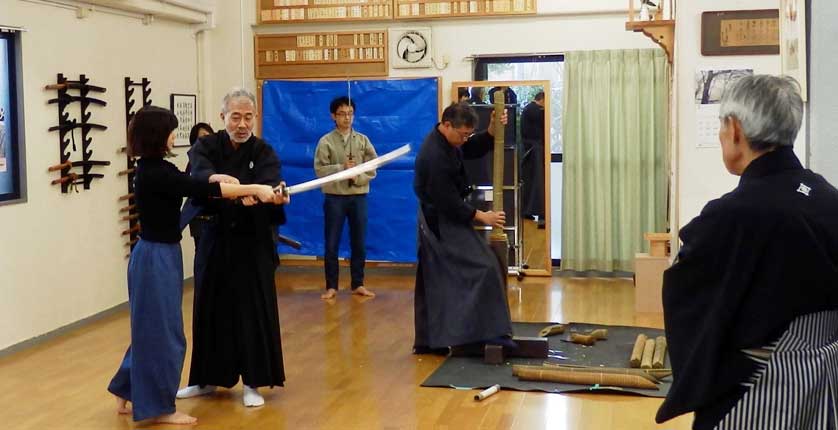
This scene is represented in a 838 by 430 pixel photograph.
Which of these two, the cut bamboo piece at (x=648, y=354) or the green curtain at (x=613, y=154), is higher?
the green curtain at (x=613, y=154)

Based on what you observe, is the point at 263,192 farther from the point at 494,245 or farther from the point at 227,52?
the point at 227,52

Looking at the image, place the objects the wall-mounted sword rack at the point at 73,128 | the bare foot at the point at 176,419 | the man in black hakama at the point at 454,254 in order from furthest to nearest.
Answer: the wall-mounted sword rack at the point at 73,128 → the man in black hakama at the point at 454,254 → the bare foot at the point at 176,419

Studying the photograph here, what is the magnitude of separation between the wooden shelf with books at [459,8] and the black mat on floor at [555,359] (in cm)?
300

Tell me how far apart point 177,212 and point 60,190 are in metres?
2.64

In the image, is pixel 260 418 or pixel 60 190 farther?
pixel 60 190

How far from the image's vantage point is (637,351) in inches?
216

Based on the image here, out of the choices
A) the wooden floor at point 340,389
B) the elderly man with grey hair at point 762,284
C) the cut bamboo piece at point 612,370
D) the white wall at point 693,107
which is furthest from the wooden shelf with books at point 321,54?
the elderly man with grey hair at point 762,284

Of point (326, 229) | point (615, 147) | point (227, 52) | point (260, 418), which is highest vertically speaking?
point (227, 52)

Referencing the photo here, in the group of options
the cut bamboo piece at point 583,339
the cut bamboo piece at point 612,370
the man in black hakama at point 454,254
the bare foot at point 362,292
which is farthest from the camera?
the bare foot at point 362,292

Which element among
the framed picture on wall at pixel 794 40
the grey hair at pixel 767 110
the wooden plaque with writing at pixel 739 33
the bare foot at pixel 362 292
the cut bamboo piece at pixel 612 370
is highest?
the wooden plaque with writing at pixel 739 33

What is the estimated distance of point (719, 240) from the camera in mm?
2172

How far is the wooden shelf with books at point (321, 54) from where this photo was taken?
28.5ft

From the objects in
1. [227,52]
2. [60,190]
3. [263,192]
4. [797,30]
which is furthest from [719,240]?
[227,52]

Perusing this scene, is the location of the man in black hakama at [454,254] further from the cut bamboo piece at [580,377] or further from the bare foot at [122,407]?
the bare foot at [122,407]
